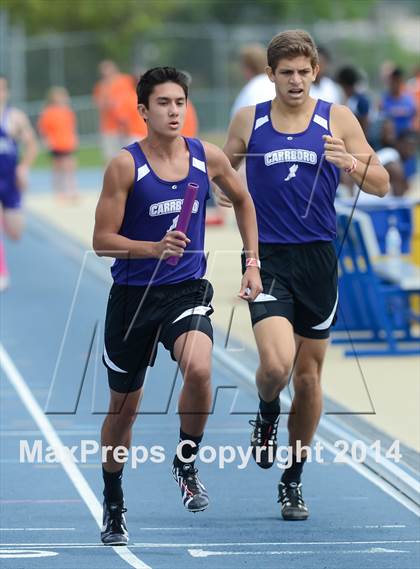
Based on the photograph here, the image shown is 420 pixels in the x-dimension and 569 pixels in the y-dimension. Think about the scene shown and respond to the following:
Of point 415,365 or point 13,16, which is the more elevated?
point 13,16

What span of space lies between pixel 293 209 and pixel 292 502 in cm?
152

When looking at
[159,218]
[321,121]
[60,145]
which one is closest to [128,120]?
[60,145]

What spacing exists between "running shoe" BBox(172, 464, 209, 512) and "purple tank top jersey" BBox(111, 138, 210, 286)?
34.9 inches

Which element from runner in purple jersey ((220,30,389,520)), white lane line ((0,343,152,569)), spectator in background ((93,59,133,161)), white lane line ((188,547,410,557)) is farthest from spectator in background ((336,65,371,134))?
spectator in background ((93,59,133,161))

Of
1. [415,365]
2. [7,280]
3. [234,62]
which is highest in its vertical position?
[234,62]

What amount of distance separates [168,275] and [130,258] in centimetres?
21

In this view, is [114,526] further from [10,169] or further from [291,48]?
[10,169]

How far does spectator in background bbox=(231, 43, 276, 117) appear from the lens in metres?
14.9

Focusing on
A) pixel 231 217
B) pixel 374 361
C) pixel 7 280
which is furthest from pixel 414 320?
pixel 231 217

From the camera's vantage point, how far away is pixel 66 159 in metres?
31.4

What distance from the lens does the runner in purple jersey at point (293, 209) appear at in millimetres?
8180

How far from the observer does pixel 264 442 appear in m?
8.48

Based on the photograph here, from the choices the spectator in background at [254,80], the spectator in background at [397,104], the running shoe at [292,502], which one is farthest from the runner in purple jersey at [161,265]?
the spectator in background at [397,104]

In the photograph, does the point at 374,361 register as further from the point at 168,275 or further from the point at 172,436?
the point at 168,275
